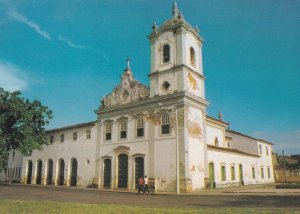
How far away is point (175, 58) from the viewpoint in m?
28.3

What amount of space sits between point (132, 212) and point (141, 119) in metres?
18.5

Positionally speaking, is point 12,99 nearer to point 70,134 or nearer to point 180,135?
point 70,134

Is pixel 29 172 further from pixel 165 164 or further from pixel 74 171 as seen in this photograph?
pixel 165 164

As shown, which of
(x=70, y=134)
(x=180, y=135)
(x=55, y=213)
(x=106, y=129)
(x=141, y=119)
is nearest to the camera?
(x=55, y=213)

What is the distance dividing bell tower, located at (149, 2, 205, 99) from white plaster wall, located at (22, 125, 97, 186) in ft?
35.2

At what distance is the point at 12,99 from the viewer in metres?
34.2

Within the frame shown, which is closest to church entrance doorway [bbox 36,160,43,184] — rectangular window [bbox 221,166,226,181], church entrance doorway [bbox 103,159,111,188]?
church entrance doorway [bbox 103,159,111,188]

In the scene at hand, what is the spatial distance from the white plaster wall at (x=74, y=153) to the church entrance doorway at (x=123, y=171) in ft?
14.0

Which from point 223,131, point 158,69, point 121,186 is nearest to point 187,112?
point 158,69

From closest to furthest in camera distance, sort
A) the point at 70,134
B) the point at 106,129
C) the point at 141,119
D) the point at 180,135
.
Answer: the point at 180,135
the point at 141,119
the point at 106,129
the point at 70,134

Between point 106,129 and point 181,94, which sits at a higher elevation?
point 181,94

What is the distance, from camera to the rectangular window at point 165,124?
26734 mm

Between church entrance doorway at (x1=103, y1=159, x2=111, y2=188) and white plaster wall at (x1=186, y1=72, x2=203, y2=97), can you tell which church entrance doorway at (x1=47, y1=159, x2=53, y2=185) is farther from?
white plaster wall at (x1=186, y1=72, x2=203, y2=97)

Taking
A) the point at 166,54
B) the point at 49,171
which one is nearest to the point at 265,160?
the point at 166,54
